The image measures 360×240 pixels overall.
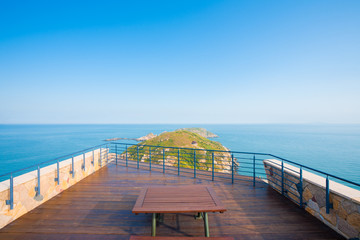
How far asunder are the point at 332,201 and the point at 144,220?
131 inches

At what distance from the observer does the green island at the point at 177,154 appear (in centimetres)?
518

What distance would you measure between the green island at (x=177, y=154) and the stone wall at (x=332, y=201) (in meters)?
1.51

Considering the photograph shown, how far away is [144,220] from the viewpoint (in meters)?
2.93

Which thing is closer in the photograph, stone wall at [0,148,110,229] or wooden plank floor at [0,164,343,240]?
wooden plank floor at [0,164,343,240]

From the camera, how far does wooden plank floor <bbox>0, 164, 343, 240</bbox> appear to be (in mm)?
2543

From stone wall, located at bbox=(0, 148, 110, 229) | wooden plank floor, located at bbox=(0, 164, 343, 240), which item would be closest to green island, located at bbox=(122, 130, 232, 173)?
wooden plank floor, located at bbox=(0, 164, 343, 240)

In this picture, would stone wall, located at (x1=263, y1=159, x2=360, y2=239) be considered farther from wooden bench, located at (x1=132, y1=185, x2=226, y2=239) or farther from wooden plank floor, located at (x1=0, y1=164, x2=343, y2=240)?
wooden bench, located at (x1=132, y1=185, x2=226, y2=239)

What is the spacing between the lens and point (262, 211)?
323 cm

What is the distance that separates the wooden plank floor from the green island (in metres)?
0.96

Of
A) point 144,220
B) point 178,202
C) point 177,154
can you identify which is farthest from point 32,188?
point 177,154

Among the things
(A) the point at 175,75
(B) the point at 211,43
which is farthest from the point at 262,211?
(A) the point at 175,75

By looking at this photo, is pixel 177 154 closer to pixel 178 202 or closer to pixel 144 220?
pixel 144 220

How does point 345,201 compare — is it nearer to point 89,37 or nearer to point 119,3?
point 119,3

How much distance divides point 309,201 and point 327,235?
75cm
